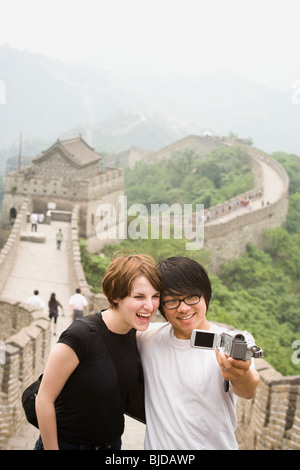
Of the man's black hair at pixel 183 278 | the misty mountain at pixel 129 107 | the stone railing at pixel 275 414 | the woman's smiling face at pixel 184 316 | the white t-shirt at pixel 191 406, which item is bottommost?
the stone railing at pixel 275 414

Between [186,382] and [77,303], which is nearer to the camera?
[186,382]

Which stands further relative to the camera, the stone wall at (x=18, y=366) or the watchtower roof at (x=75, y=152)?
the watchtower roof at (x=75, y=152)

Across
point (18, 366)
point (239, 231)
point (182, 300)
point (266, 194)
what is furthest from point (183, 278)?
point (266, 194)

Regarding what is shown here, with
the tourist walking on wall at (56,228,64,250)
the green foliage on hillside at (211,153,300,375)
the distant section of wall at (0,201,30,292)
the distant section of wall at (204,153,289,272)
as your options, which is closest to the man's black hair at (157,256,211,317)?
the green foliage on hillside at (211,153,300,375)

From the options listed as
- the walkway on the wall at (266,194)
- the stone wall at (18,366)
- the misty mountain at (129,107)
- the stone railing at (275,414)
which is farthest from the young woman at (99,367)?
the misty mountain at (129,107)

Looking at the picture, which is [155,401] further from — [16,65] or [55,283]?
[16,65]

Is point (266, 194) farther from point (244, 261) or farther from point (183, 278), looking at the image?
point (183, 278)

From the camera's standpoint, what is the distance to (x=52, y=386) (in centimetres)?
300

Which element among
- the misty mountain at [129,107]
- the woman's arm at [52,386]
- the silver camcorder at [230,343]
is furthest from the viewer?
the misty mountain at [129,107]

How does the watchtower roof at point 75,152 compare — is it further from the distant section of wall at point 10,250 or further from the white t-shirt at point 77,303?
the white t-shirt at point 77,303

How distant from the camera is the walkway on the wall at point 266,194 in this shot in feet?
96.9

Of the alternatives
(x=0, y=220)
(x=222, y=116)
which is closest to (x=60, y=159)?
(x=0, y=220)

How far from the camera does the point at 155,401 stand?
3.10 m

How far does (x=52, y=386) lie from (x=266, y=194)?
3238 cm
